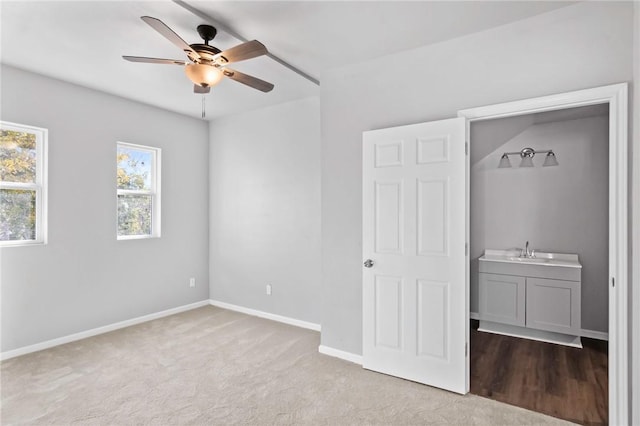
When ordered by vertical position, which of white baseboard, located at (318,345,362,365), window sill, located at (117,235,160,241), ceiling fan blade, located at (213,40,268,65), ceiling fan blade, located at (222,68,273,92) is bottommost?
white baseboard, located at (318,345,362,365)

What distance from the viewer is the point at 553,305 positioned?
3.77 m

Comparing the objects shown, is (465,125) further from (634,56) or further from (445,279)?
(445,279)

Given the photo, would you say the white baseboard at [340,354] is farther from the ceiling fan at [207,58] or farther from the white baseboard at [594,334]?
the white baseboard at [594,334]

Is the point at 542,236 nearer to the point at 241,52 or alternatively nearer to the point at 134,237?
the point at 241,52

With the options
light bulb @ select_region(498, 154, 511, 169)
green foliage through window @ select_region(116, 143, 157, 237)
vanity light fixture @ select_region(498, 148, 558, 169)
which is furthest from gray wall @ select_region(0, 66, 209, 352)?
vanity light fixture @ select_region(498, 148, 558, 169)

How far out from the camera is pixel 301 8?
2389 millimetres

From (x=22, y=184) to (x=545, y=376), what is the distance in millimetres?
5129

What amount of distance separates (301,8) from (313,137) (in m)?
1.92

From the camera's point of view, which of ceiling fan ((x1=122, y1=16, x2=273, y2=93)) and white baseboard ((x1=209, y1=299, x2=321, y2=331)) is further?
white baseboard ((x1=209, y1=299, x2=321, y2=331))

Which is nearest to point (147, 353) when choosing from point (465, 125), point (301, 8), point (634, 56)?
point (301, 8)

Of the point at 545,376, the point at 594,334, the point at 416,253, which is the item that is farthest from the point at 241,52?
the point at 594,334

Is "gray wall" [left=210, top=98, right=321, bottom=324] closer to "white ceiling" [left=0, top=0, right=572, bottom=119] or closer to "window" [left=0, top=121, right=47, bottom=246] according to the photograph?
"white ceiling" [left=0, top=0, right=572, bottom=119]

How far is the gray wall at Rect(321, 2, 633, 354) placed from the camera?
230cm

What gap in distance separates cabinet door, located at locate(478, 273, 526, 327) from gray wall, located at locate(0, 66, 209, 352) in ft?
12.7
